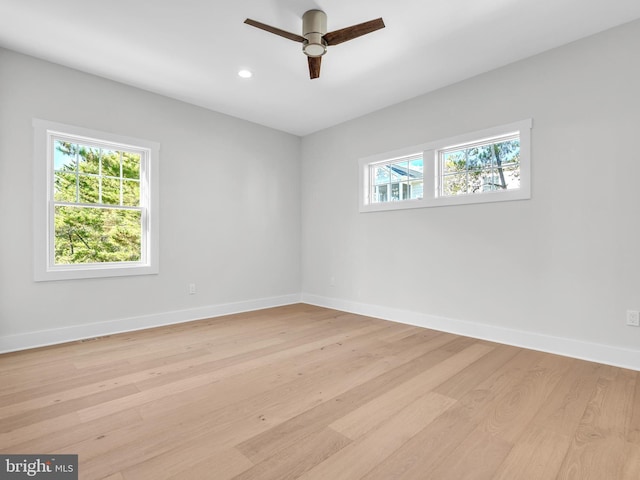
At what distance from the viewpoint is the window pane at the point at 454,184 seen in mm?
3734

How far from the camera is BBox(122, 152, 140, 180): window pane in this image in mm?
3875

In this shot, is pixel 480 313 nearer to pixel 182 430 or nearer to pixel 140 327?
pixel 182 430

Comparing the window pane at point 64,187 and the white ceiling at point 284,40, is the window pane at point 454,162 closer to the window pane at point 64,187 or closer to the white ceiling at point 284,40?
the white ceiling at point 284,40

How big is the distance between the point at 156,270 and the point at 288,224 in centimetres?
221

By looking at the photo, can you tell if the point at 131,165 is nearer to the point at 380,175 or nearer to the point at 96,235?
the point at 96,235

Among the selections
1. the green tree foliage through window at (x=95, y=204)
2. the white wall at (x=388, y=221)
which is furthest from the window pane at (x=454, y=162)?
the green tree foliage through window at (x=95, y=204)

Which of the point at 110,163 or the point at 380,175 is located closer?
the point at 110,163

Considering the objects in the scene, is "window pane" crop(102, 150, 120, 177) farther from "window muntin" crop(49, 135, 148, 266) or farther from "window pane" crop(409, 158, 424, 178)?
"window pane" crop(409, 158, 424, 178)

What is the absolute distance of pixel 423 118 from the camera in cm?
399

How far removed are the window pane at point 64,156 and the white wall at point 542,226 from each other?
11.9ft

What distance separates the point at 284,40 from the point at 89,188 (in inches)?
105

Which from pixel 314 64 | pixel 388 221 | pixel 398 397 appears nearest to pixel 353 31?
pixel 314 64

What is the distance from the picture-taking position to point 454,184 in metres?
3.82

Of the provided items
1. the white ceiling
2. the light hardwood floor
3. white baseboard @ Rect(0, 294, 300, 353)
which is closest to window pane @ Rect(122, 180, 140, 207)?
the white ceiling
